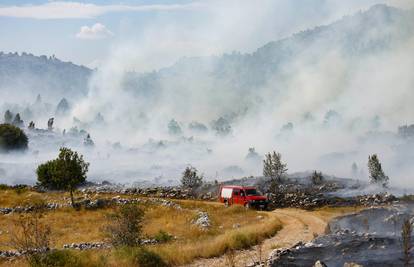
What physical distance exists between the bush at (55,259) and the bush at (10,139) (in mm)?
154998

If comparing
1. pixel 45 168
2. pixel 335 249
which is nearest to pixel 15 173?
pixel 45 168

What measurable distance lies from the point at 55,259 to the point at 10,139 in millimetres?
158896

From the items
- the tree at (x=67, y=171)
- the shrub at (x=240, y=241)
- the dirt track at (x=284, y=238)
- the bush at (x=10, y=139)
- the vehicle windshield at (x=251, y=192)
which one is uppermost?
the bush at (x=10, y=139)

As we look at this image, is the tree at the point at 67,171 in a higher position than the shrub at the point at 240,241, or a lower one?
higher

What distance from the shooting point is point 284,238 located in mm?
34656

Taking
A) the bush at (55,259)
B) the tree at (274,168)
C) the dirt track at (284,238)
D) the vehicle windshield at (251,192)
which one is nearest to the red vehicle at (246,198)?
the vehicle windshield at (251,192)

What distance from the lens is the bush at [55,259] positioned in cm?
2144

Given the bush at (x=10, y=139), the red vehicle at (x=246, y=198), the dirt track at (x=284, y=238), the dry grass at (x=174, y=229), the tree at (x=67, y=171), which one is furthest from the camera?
the bush at (x=10, y=139)

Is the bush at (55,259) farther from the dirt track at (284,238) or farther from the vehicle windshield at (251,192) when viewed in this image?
the vehicle windshield at (251,192)

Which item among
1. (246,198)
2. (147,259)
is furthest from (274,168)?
(147,259)

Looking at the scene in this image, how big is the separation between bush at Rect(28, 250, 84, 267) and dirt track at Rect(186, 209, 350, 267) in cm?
615

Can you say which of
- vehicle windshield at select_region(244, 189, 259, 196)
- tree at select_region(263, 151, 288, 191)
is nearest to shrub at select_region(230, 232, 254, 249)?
Result: vehicle windshield at select_region(244, 189, 259, 196)

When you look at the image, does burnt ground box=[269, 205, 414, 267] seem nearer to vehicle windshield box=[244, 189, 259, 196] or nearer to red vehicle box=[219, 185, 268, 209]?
red vehicle box=[219, 185, 268, 209]

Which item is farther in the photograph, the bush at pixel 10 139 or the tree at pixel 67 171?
the bush at pixel 10 139
